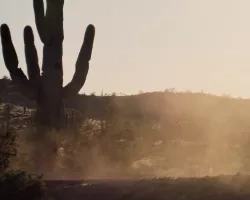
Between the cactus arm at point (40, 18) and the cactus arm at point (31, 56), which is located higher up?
the cactus arm at point (40, 18)

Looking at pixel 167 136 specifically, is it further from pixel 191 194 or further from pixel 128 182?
pixel 191 194

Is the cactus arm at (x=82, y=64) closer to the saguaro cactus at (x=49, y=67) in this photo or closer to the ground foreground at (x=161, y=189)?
the saguaro cactus at (x=49, y=67)

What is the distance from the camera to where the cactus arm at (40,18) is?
31156mm

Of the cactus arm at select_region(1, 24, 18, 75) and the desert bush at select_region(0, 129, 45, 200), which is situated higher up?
the cactus arm at select_region(1, 24, 18, 75)

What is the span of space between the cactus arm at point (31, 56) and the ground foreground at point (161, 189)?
31.7 ft

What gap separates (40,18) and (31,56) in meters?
1.87

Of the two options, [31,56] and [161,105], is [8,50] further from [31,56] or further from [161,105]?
[161,105]

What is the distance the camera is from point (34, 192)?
18.9 m

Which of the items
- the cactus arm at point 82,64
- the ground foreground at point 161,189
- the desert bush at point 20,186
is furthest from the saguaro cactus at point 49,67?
the desert bush at point 20,186

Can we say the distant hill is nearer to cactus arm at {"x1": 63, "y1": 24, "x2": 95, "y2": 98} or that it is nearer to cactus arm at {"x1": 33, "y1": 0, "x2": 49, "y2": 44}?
cactus arm at {"x1": 63, "y1": 24, "x2": 95, "y2": 98}

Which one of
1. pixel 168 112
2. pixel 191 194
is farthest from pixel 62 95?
pixel 168 112

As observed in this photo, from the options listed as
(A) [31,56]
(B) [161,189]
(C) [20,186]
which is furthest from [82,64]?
(B) [161,189]

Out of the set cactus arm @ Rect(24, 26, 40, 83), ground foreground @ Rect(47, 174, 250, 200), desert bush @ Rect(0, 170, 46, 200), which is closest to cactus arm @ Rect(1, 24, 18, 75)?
cactus arm @ Rect(24, 26, 40, 83)

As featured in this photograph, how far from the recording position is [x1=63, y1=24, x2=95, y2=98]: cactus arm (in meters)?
31.5
